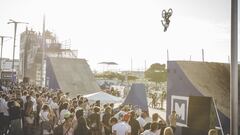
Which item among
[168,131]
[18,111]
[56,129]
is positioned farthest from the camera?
[18,111]

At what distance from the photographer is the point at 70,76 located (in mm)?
30406

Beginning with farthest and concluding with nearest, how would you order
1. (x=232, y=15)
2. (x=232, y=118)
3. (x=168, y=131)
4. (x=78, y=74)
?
(x=78, y=74), (x=168, y=131), (x=232, y=15), (x=232, y=118)

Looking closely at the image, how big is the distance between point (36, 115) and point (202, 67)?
7877 millimetres

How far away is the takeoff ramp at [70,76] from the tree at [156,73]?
37266mm

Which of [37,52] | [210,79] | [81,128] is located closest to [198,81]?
[210,79]

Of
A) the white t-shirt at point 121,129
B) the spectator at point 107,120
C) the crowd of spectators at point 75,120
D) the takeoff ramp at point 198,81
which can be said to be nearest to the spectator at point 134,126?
the crowd of spectators at point 75,120

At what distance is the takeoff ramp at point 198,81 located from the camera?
47.4 ft

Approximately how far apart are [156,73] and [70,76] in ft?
141

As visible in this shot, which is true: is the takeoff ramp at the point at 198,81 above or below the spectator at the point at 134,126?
above

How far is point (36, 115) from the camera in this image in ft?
47.0

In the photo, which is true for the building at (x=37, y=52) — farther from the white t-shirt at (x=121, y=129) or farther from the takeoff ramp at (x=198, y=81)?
the white t-shirt at (x=121, y=129)

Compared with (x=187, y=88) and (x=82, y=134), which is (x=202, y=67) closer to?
(x=187, y=88)

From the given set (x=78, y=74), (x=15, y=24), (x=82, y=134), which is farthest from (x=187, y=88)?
(x=15, y=24)

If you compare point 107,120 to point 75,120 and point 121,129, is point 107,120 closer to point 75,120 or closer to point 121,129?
point 75,120
